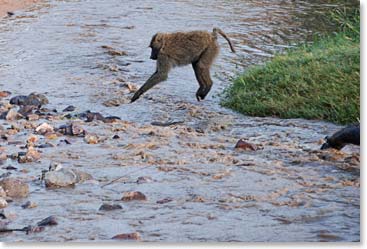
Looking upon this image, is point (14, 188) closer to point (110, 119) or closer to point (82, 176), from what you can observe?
point (82, 176)

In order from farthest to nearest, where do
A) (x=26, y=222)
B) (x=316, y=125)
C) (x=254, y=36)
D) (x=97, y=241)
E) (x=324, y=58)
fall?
1. (x=254, y=36)
2. (x=324, y=58)
3. (x=316, y=125)
4. (x=26, y=222)
5. (x=97, y=241)

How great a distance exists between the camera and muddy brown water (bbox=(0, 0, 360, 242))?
4836 millimetres

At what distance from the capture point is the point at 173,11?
13836 millimetres

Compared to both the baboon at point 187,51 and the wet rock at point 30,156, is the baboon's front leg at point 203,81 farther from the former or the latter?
the wet rock at point 30,156

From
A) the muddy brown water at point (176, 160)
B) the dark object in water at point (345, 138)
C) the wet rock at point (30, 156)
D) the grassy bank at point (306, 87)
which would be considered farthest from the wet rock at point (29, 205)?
the grassy bank at point (306, 87)

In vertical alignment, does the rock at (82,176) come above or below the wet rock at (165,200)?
below

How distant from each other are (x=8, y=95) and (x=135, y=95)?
132 centimetres

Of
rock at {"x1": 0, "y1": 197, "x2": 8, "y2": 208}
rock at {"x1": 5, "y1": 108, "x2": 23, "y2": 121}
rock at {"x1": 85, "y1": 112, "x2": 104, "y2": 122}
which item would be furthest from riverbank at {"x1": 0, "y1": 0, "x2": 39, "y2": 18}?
rock at {"x1": 0, "y1": 197, "x2": 8, "y2": 208}

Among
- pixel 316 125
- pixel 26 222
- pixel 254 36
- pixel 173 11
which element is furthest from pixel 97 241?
pixel 173 11

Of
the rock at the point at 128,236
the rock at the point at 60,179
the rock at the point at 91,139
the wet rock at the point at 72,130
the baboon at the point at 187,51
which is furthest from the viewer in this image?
the baboon at the point at 187,51

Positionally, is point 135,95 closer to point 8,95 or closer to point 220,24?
point 8,95

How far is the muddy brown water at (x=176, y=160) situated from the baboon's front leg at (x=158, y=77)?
5.6 inches

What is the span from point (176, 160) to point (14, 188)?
4.29ft

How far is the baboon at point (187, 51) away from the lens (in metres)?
8.45
